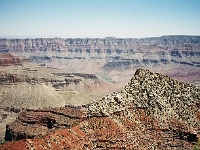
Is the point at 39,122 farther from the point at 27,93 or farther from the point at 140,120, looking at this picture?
the point at 27,93

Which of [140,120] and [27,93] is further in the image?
[27,93]

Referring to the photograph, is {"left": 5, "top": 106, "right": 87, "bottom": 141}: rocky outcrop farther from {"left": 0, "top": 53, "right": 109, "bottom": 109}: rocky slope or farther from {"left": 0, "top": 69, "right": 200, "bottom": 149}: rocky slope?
{"left": 0, "top": 53, "right": 109, "bottom": 109}: rocky slope

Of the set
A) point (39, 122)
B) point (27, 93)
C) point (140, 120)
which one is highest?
point (140, 120)

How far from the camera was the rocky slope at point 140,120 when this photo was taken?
4431 centimetres

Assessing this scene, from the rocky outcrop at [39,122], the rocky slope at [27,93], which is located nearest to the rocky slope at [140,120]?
the rocky outcrop at [39,122]

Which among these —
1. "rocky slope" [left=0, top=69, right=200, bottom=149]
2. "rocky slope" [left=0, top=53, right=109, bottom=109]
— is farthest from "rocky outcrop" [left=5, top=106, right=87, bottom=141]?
"rocky slope" [left=0, top=53, right=109, bottom=109]

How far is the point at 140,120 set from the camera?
47.5 m

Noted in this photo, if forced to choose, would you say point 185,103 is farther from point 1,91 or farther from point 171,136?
point 1,91

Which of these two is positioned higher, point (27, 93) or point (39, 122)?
point (39, 122)

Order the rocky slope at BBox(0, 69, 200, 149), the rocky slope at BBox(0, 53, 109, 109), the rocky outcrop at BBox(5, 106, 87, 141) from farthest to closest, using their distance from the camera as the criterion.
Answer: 1. the rocky slope at BBox(0, 53, 109, 109)
2. the rocky outcrop at BBox(5, 106, 87, 141)
3. the rocky slope at BBox(0, 69, 200, 149)

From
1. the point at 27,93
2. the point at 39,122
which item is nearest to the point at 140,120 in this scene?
the point at 39,122

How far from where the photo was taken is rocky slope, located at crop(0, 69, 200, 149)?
44312 millimetres

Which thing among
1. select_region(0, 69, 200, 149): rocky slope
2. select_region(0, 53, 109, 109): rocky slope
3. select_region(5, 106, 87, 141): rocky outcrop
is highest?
select_region(0, 69, 200, 149): rocky slope

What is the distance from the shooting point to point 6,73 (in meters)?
176
